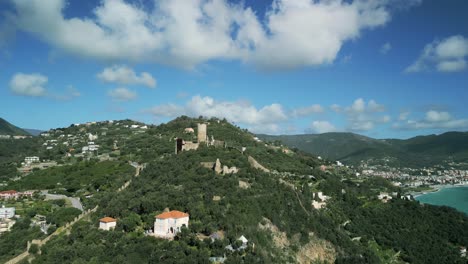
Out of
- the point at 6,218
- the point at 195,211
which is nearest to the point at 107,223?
the point at 195,211

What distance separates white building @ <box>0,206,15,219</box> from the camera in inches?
1626

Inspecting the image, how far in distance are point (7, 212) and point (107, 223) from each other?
18900mm

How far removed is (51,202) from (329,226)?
31822 mm

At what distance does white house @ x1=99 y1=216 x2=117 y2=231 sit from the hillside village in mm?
86

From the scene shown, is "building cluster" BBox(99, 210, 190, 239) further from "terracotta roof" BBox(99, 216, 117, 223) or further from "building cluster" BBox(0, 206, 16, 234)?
"building cluster" BBox(0, 206, 16, 234)

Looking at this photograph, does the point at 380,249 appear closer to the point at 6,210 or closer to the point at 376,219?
the point at 376,219

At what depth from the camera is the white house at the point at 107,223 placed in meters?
30.1

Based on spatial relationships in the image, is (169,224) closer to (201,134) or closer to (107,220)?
(107,220)

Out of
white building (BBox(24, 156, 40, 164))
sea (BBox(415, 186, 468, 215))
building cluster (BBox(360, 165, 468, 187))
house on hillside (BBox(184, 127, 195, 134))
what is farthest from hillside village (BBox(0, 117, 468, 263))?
building cluster (BBox(360, 165, 468, 187))

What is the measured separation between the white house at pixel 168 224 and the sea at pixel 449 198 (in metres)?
78.0

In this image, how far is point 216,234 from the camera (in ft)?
90.1

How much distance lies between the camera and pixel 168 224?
27984 millimetres

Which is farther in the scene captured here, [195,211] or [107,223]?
[107,223]

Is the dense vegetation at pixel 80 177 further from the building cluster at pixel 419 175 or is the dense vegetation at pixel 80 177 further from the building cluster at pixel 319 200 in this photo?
the building cluster at pixel 419 175
